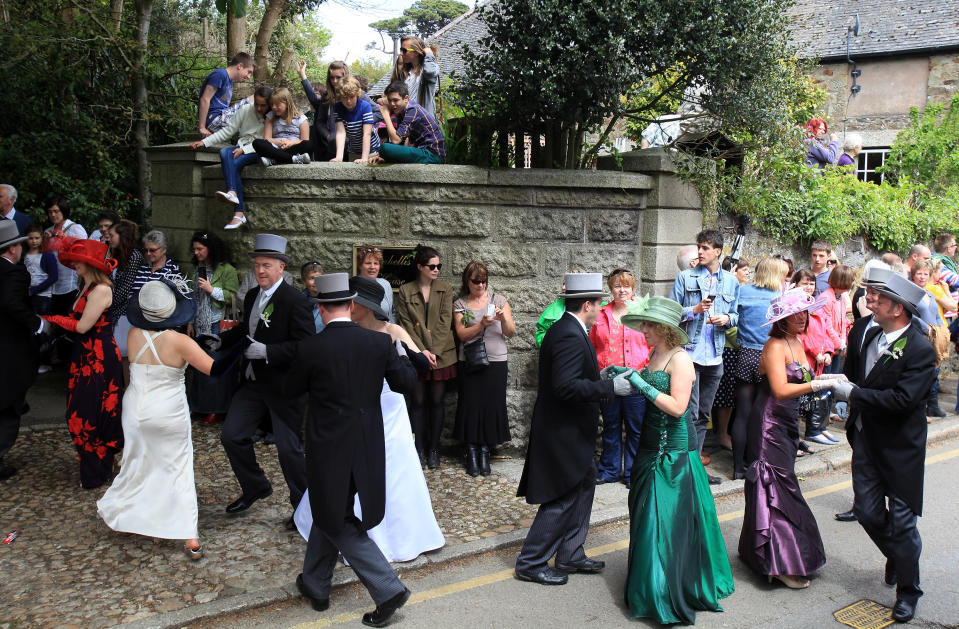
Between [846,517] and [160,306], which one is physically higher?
[160,306]

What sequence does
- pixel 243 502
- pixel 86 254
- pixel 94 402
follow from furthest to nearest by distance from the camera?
pixel 94 402
pixel 86 254
pixel 243 502

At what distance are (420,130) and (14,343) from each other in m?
4.23

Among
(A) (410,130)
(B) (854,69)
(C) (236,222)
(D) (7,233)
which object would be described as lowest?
(D) (7,233)

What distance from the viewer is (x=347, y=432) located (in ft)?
15.3

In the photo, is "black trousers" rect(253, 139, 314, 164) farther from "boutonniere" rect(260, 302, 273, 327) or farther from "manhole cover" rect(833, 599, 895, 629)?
"manhole cover" rect(833, 599, 895, 629)

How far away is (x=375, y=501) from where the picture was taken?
4.74 meters

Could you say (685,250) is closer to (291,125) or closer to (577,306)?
(577,306)

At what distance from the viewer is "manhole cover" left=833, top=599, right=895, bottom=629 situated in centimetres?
495

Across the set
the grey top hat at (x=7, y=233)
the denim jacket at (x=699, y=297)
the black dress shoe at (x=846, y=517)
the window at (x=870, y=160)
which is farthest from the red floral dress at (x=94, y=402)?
the window at (x=870, y=160)

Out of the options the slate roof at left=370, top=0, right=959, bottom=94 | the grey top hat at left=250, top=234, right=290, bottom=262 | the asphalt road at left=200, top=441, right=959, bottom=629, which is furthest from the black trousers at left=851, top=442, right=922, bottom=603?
the slate roof at left=370, top=0, right=959, bottom=94

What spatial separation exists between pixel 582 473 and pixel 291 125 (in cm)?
547

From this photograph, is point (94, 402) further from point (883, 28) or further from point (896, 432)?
point (883, 28)

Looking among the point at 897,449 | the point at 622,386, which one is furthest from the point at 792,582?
the point at 622,386

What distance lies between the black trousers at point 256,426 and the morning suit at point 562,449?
1733mm
